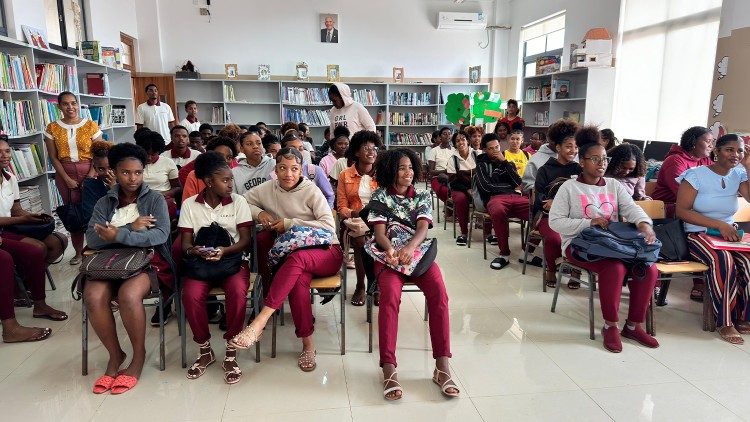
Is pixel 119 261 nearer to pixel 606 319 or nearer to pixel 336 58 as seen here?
pixel 606 319

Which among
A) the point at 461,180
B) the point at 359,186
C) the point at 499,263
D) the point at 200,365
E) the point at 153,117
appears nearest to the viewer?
the point at 200,365

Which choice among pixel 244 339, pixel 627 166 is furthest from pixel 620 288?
pixel 244 339

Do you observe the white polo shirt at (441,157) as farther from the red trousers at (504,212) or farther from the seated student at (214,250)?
the seated student at (214,250)

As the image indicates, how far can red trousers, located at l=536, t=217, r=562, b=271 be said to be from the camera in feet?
11.1

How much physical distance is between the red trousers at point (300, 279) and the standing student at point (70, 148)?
8.81 feet

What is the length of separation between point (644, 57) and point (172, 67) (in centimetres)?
771

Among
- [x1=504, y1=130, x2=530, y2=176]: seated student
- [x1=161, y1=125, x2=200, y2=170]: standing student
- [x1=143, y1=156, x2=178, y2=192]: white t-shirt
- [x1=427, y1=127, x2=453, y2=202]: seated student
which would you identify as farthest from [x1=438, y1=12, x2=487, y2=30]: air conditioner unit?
[x1=143, y1=156, x2=178, y2=192]: white t-shirt

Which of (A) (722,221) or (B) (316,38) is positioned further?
(B) (316,38)

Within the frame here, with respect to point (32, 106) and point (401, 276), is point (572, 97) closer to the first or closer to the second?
point (401, 276)

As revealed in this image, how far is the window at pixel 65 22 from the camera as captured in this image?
5445mm

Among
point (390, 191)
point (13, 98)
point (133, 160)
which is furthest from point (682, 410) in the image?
point (13, 98)

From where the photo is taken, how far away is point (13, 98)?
4.38 m

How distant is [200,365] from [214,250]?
22.8 inches

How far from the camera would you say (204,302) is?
232cm
